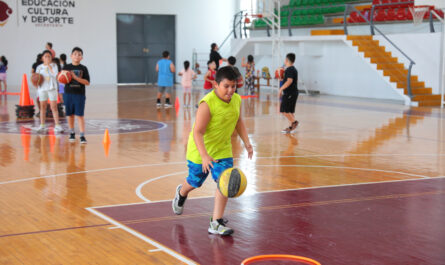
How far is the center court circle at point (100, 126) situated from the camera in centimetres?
1325

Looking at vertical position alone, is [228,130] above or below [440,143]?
above

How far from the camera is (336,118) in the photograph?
16.3 metres

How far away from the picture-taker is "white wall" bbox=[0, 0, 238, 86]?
29.7 meters

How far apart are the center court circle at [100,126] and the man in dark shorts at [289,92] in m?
2.86

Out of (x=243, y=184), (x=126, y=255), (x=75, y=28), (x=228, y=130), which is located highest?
(x=75, y=28)

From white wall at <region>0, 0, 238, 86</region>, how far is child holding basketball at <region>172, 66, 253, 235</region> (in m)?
26.1

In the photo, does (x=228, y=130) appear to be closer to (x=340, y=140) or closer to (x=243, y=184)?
(x=243, y=184)

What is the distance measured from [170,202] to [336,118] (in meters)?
10.1

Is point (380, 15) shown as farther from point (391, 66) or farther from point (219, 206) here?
point (219, 206)

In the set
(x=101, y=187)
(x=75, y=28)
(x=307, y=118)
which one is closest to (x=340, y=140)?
(x=307, y=118)

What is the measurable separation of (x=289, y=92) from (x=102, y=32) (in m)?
20.4

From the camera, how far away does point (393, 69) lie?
2181 centimetres

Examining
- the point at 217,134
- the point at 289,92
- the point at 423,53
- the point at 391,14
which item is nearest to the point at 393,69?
the point at 423,53

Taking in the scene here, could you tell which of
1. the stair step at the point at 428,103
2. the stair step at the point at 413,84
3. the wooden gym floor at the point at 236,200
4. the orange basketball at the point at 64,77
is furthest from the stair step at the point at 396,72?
the orange basketball at the point at 64,77
